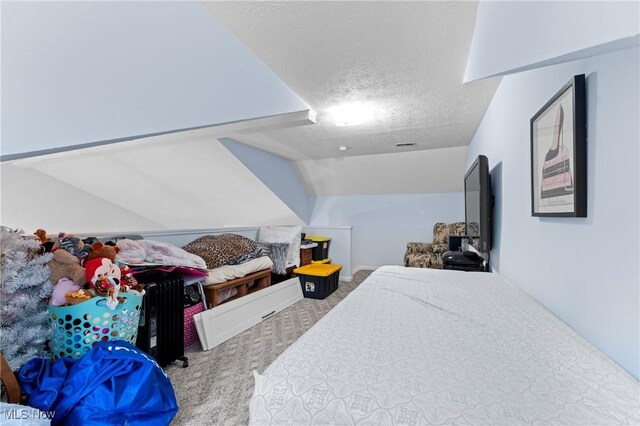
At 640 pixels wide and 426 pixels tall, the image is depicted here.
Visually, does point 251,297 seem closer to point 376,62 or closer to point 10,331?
point 10,331

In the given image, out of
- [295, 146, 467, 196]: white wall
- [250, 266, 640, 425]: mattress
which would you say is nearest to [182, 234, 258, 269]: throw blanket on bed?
[250, 266, 640, 425]: mattress

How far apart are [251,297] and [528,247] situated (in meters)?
2.33

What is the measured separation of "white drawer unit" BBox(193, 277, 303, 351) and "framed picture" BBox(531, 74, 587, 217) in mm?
2361

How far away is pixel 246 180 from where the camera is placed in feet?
13.2

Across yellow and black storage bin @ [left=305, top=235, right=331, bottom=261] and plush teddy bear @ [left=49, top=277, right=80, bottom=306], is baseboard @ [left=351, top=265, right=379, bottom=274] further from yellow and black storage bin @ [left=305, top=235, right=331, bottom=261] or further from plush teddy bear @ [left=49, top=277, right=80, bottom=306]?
plush teddy bear @ [left=49, top=277, right=80, bottom=306]

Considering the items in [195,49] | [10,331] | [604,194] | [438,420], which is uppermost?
[195,49]

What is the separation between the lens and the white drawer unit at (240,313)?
2287 mm

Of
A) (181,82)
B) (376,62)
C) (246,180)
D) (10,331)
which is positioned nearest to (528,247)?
(376,62)

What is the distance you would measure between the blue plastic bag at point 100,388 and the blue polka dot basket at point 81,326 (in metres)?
0.07

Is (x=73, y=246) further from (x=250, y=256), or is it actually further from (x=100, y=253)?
(x=250, y=256)

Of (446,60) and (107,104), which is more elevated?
(446,60)

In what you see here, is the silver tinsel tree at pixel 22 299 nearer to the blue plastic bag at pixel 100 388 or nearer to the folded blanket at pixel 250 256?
the blue plastic bag at pixel 100 388

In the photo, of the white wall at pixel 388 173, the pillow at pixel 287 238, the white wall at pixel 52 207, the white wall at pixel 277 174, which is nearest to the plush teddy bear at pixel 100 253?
the white wall at pixel 277 174

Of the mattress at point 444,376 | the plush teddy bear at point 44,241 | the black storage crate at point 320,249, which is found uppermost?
the plush teddy bear at point 44,241
